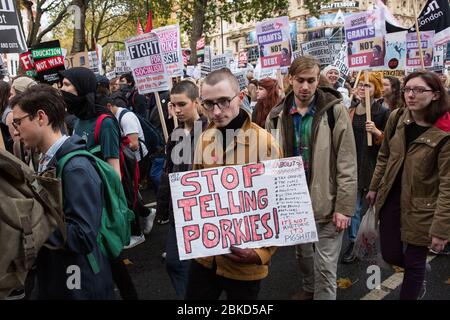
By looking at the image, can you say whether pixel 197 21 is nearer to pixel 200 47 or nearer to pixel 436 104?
pixel 200 47

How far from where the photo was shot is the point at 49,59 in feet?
26.5

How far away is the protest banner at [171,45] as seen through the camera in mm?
8172

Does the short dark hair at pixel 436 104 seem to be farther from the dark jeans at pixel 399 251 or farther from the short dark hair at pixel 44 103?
the short dark hair at pixel 44 103

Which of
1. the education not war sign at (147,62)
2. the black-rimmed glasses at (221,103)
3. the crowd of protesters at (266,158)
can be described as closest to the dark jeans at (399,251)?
the crowd of protesters at (266,158)

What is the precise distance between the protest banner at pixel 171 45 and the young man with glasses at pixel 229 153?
5.81m

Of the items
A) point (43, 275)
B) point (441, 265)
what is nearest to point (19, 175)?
point (43, 275)

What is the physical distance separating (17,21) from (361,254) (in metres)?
3.81

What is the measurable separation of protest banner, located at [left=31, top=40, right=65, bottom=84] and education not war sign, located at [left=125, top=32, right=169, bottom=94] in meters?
2.96

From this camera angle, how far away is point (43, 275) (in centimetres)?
228

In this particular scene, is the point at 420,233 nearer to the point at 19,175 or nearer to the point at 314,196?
the point at 314,196

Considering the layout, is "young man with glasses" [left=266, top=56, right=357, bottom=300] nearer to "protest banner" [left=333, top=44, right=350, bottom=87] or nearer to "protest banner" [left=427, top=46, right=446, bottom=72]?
"protest banner" [left=333, top=44, right=350, bottom=87]

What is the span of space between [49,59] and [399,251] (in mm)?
7096

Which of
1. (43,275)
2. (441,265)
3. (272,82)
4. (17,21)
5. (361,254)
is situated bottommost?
(441,265)

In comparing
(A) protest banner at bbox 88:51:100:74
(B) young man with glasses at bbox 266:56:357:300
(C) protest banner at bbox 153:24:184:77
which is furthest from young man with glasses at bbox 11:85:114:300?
(A) protest banner at bbox 88:51:100:74
